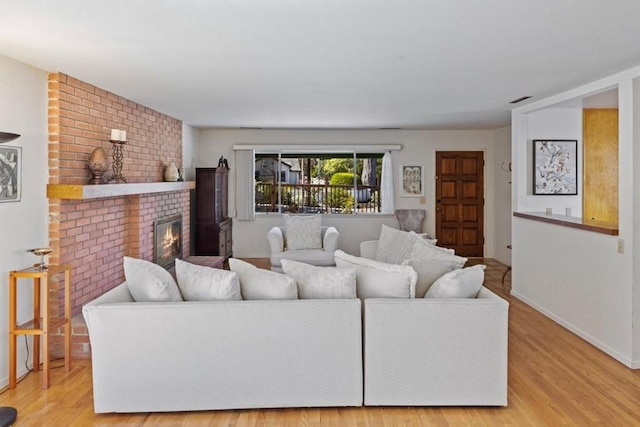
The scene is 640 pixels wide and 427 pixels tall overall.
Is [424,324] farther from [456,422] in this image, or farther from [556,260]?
[556,260]

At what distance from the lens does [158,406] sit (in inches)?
109

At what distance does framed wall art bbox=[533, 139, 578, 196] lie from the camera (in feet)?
18.0

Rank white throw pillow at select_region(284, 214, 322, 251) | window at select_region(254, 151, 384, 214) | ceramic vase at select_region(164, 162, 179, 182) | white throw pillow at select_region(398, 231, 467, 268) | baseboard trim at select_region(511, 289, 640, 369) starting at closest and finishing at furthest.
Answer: white throw pillow at select_region(398, 231, 467, 268), baseboard trim at select_region(511, 289, 640, 369), ceramic vase at select_region(164, 162, 179, 182), white throw pillow at select_region(284, 214, 322, 251), window at select_region(254, 151, 384, 214)

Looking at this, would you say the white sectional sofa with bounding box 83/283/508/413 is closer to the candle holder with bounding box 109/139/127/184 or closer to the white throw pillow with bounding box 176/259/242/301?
the white throw pillow with bounding box 176/259/242/301

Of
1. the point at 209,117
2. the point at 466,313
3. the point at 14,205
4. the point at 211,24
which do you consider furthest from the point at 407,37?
the point at 209,117

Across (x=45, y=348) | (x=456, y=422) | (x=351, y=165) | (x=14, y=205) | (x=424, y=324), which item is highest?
(x=351, y=165)

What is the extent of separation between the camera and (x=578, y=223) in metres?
4.30

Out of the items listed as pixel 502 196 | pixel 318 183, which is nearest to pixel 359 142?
pixel 318 183

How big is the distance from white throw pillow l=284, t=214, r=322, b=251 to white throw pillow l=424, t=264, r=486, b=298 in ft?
12.7

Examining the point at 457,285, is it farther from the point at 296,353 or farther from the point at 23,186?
the point at 23,186

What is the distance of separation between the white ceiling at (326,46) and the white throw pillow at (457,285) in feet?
4.76

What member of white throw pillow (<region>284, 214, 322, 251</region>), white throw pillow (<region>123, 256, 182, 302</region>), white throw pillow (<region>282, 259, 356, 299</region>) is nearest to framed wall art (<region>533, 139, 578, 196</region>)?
white throw pillow (<region>284, 214, 322, 251</region>)

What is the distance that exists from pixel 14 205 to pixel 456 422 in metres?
3.26

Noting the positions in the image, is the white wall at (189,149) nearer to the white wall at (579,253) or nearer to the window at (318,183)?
the window at (318,183)
